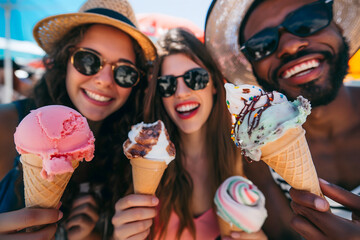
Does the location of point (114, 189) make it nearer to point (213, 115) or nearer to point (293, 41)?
point (213, 115)

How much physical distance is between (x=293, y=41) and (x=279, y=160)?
3.79ft

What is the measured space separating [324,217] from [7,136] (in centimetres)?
251

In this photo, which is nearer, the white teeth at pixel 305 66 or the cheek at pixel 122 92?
the white teeth at pixel 305 66

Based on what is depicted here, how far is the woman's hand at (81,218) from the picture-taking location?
1.66 meters

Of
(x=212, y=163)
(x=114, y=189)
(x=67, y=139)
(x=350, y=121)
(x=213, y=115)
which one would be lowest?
(x=114, y=189)

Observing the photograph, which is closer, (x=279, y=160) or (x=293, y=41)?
(x=279, y=160)

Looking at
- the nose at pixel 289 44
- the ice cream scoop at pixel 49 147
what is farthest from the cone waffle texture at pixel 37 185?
the nose at pixel 289 44

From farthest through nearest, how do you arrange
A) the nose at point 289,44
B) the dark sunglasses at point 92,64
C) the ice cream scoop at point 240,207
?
1. the dark sunglasses at point 92,64
2. the nose at point 289,44
3. the ice cream scoop at point 240,207

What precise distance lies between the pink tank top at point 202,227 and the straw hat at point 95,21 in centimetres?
188

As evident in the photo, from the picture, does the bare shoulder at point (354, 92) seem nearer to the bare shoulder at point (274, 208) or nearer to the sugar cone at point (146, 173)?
the bare shoulder at point (274, 208)

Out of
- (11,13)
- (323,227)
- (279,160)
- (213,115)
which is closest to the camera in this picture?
(323,227)

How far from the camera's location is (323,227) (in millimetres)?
1085

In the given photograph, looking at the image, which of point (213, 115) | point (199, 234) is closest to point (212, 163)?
point (213, 115)

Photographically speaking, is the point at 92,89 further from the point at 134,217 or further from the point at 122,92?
the point at 134,217
